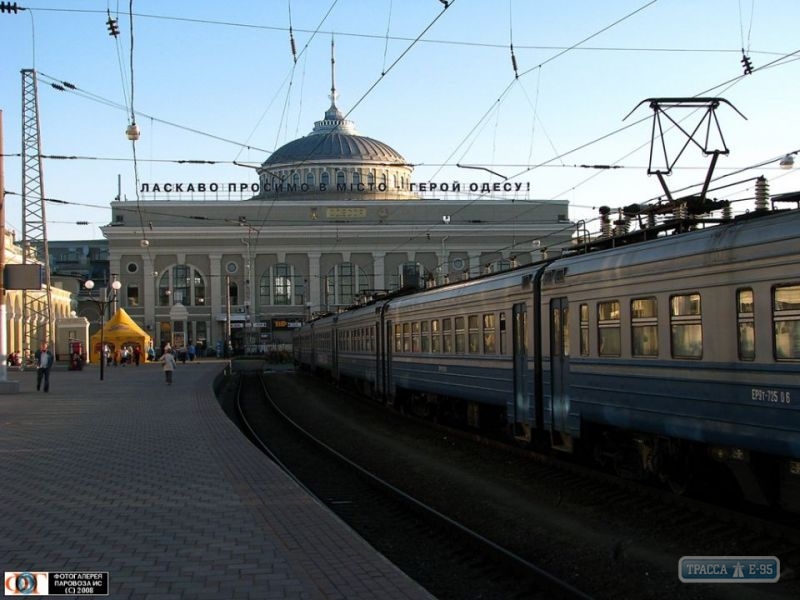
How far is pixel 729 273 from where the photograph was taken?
9.66 m

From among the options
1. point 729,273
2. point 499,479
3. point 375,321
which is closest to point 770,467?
point 729,273

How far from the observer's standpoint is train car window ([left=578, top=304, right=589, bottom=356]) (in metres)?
12.9

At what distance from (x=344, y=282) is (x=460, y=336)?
293 feet

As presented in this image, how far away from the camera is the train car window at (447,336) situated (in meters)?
19.9

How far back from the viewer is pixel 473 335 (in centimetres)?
1816

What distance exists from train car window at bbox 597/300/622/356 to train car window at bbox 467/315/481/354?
5321 millimetres

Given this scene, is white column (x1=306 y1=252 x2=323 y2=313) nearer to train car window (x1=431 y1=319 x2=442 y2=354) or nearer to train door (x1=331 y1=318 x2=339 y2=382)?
train door (x1=331 y1=318 x2=339 y2=382)

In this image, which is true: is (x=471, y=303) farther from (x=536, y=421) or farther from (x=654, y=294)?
(x=654, y=294)

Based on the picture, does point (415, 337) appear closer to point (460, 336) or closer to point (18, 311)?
point (460, 336)

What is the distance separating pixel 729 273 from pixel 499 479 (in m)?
5.85

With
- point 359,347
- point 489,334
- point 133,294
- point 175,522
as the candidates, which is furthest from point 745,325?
point 133,294

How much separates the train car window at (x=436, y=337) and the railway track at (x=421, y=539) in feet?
11.4

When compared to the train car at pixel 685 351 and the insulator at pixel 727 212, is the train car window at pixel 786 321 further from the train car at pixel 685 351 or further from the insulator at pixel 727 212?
the insulator at pixel 727 212

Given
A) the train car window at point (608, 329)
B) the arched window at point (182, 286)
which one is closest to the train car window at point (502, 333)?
the train car window at point (608, 329)
